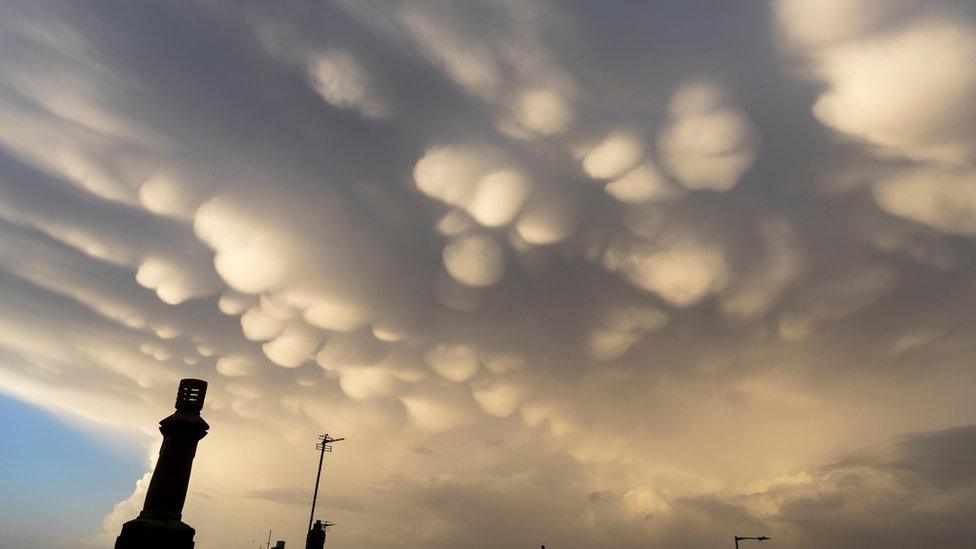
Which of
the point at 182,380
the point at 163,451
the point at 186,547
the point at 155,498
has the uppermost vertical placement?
the point at 182,380

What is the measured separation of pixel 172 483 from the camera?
29844 millimetres

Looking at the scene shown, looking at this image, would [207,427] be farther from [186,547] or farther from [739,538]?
[739,538]

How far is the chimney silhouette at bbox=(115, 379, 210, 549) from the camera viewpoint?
92.4 ft

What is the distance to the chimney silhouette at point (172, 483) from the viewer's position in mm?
28172

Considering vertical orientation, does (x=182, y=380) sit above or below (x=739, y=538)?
above

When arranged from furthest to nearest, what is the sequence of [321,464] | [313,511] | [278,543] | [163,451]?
[321,464] → [313,511] → [278,543] → [163,451]

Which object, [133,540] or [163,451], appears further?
[163,451]

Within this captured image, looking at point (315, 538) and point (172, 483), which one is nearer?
point (172, 483)

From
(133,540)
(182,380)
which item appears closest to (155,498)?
(133,540)

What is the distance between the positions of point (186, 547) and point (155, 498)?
288cm

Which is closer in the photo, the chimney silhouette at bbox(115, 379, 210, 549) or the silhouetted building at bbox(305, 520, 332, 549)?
the chimney silhouette at bbox(115, 379, 210, 549)

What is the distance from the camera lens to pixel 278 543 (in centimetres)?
4919

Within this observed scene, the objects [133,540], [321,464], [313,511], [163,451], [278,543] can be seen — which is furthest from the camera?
[321,464]

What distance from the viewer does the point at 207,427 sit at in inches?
1247
